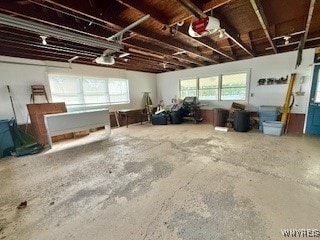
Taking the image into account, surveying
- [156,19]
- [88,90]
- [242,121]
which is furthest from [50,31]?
[242,121]

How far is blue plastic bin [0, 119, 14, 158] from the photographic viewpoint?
3713mm

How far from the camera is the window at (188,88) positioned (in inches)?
282

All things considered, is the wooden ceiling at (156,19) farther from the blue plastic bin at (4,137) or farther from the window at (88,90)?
the blue plastic bin at (4,137)

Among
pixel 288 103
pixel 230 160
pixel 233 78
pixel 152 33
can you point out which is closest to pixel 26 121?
pixel 152 33

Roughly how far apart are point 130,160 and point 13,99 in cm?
395

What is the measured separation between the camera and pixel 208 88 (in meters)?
6.75

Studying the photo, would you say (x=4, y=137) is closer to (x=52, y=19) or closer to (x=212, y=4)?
(x=52, y=19)

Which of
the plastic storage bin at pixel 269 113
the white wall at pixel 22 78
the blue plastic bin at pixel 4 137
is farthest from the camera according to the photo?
the plastic storage bin at pixel 269 113

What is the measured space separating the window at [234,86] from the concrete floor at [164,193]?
273 cm

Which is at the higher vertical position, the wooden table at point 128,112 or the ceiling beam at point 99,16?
the ceiling beam at point 99,16

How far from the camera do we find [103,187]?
7.50 ft

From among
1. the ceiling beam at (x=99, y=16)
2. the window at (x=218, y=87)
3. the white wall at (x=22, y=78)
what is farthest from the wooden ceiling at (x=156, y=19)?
the window at (x=218, y=87)

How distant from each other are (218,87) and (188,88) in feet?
4.68

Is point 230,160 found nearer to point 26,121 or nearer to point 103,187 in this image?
point 103,187
